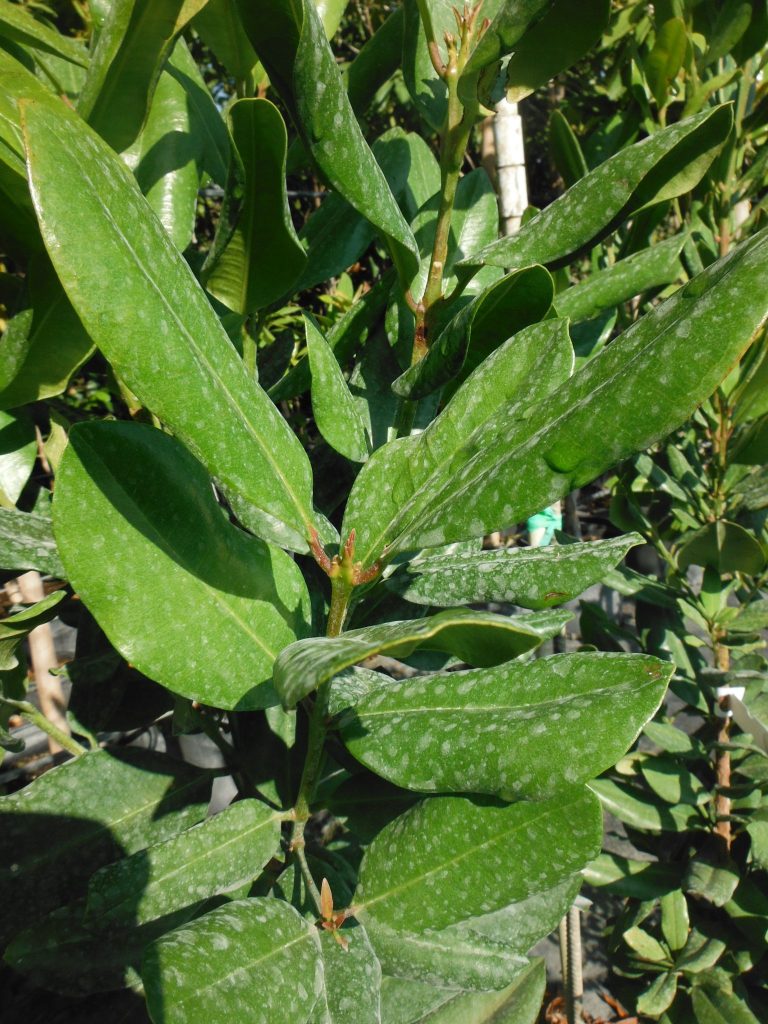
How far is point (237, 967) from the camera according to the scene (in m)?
0.48

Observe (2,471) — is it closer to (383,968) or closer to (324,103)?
(324,103)

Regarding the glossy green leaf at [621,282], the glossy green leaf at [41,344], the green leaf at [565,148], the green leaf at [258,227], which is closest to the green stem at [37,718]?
the glossy green leaf at [41,344]

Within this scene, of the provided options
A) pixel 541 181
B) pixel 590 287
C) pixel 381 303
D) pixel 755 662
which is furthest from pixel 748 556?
pixel 541 181

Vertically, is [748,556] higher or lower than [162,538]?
lower

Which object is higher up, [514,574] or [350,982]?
[514,574]

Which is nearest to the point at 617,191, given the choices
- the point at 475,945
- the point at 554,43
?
the point at 554,43

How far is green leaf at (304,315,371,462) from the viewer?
58 centimetres

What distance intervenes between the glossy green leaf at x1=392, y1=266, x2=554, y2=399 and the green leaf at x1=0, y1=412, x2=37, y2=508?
375mm

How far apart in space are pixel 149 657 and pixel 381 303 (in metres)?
0.41

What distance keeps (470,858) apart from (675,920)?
941 mm

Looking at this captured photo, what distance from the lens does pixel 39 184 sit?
38 centimetres

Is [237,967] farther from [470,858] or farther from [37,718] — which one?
[37,718]

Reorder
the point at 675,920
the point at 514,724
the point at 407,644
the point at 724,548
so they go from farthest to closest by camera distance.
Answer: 1. the point at 675,920
2. the point at 724,548
3. the point at 514,724
4. the point at 407,644

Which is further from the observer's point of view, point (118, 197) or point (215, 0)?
point (215, 0)
